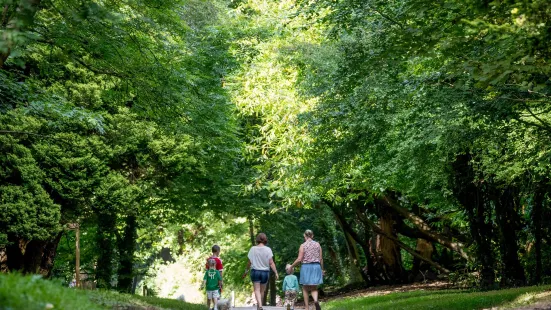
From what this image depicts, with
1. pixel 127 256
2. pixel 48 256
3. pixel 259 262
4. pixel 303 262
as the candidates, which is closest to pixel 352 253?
pixel 127 256

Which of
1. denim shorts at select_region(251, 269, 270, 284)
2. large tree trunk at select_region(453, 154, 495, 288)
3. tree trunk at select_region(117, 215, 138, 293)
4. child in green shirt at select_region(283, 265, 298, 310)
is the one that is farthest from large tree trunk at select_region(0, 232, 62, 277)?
large tree trunk at select_region(453, 154, 495, 288)

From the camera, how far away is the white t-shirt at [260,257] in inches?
629

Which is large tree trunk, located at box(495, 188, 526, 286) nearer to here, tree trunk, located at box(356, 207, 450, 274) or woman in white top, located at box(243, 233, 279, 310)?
woman in white top, located at box(243, 233, 279, 310)

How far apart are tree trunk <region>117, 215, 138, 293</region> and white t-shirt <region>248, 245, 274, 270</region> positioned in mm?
10634

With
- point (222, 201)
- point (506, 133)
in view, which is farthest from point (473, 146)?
point (222, 201)

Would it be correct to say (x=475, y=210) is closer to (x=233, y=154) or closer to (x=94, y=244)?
(x=233, y=154)

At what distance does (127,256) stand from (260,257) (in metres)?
11.4

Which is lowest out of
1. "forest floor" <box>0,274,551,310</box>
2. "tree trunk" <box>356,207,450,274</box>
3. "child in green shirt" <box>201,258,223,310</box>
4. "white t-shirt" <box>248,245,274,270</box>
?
"forest floor" <box>0,274,551,310</box>

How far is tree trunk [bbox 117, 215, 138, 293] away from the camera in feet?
84.4

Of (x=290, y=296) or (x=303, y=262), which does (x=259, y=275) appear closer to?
(x=303, y=262)

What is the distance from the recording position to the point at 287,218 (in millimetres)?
33656

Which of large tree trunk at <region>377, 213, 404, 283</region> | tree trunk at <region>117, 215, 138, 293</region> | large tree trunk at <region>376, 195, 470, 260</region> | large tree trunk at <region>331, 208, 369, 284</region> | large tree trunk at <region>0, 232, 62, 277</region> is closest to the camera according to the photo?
large tree trunk at <region>0, 232, 62, 277</region>

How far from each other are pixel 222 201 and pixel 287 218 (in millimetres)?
6134

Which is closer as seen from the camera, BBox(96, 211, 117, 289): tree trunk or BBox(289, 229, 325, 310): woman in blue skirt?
BBox(289, 229, 325, 310): woman in blue skirt
